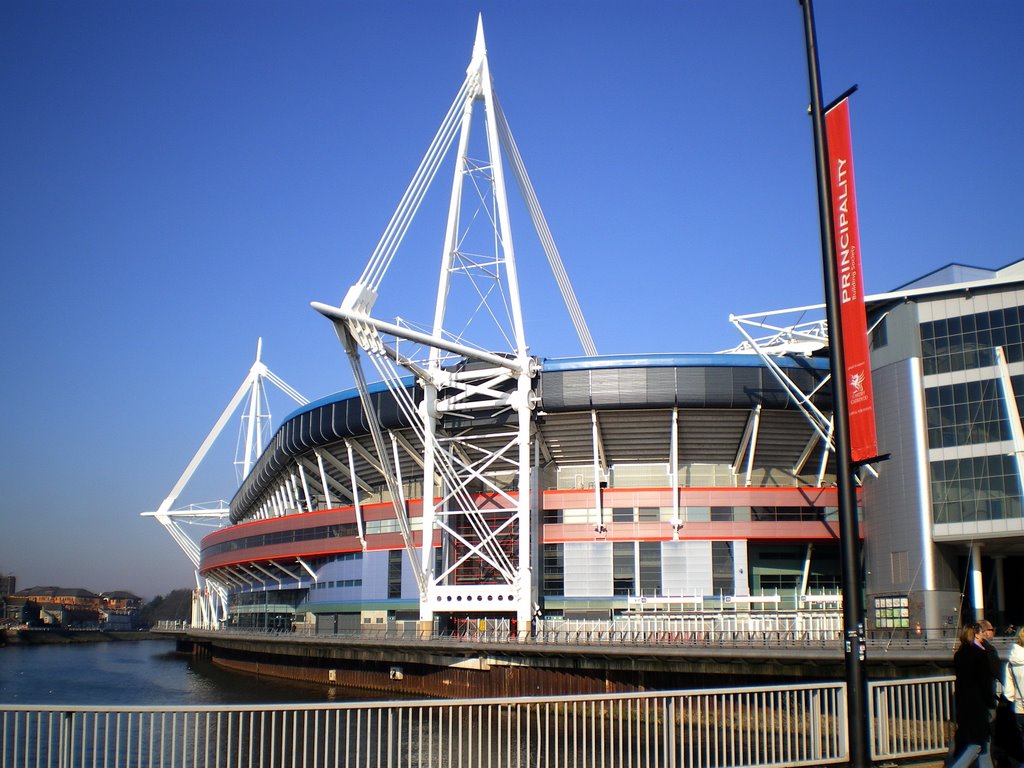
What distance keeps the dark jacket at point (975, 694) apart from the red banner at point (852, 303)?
8.15 feet

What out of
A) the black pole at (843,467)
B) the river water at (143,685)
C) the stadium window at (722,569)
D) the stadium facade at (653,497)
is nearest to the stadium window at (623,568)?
the stadium facade at (653,497)

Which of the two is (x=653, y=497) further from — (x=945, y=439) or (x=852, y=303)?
(x=852, y=303)

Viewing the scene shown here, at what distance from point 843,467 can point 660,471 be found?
151 ft

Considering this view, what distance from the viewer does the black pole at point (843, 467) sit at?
11.0 metres

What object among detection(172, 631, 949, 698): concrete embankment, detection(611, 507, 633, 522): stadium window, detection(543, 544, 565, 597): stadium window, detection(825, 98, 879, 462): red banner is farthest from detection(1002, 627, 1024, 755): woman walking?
detection(543, 544, 565, 597): stadium window

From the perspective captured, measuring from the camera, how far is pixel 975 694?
37.9 ft

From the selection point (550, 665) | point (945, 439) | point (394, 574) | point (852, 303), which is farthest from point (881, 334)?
point (852, 303)

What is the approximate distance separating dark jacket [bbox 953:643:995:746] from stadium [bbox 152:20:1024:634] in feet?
100.0

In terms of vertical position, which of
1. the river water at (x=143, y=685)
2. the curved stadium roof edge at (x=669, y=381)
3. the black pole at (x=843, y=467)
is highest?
the curved stadium roof edge at (x=669, y=381)

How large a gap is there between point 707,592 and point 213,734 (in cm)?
2565

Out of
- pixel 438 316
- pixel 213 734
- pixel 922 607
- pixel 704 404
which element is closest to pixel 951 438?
pixel 922 607

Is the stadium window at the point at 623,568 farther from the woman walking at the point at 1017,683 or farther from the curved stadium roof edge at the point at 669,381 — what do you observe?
the woman walking at the point at 1017,683

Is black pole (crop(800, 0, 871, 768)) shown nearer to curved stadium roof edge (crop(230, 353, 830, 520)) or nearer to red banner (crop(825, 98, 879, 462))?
red banner (crop(825, 98, 879, 462))

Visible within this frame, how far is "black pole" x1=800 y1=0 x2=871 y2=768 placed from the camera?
1098 centimetres
